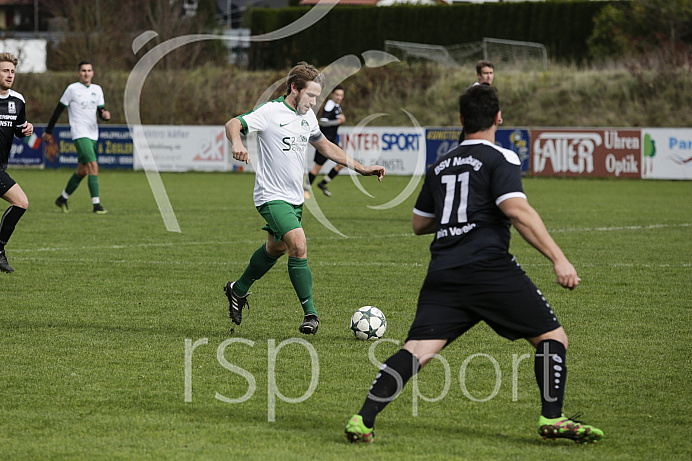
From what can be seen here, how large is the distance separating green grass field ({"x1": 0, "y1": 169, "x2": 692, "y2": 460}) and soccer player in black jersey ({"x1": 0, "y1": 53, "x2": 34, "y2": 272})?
51 centimetres

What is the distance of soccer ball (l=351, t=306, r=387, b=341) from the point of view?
22.9 ft

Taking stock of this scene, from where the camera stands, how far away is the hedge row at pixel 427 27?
42.2 m

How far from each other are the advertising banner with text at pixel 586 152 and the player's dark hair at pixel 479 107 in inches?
917

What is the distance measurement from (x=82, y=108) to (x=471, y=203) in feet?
43.7

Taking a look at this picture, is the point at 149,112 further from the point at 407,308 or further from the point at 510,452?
the point at 510,452

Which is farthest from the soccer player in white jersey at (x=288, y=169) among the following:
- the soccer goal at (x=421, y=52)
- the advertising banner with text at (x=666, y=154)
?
the soccer goal at (x=421, y=52)

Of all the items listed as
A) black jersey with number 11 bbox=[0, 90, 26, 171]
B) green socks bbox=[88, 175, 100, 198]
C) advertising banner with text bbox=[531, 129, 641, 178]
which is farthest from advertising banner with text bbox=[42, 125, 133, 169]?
black jersey with number 11 bbox=[0, 90, 26, 171]

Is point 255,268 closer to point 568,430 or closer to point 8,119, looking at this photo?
point 568,430

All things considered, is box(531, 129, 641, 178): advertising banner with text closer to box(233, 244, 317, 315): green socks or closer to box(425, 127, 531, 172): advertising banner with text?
box(425, 127, 531, 172): advertising banner with text

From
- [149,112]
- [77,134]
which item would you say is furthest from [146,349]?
[149,112]

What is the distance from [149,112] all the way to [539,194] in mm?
22562

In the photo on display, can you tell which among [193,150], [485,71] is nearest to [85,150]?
[485,71]

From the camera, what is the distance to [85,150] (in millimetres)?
16422

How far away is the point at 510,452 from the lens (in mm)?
4441
